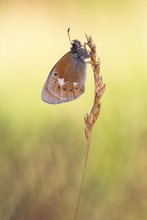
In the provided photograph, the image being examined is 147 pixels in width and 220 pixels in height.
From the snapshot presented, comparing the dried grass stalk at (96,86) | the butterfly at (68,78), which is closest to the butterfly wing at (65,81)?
the butterfly at (68,78)

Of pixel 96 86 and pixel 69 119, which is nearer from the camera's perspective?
pixel 96 86

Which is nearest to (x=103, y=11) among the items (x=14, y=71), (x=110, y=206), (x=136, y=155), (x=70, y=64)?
(x=70, y=64)

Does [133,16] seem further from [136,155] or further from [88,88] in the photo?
[136,155]

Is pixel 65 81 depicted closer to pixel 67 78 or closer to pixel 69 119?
pixel 67 78

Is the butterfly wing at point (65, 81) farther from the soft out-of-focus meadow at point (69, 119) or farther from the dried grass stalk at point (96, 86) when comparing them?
the dried grass stalk at point (96, 86)

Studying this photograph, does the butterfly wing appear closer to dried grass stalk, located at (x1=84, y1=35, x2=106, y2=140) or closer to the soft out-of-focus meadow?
the soft out-of-focus meadow

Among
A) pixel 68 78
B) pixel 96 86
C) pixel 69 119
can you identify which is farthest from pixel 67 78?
pixel 96 86

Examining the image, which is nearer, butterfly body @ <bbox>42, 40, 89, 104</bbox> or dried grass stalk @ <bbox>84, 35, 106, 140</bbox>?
dried grass stalk @ <bbox>84, 35, 106, 140</bbox>

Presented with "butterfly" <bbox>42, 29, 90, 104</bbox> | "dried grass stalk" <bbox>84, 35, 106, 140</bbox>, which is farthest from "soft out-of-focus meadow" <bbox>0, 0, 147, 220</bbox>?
"dried grass stalk" <bbox>84, 35, 106, 140</bbox>
